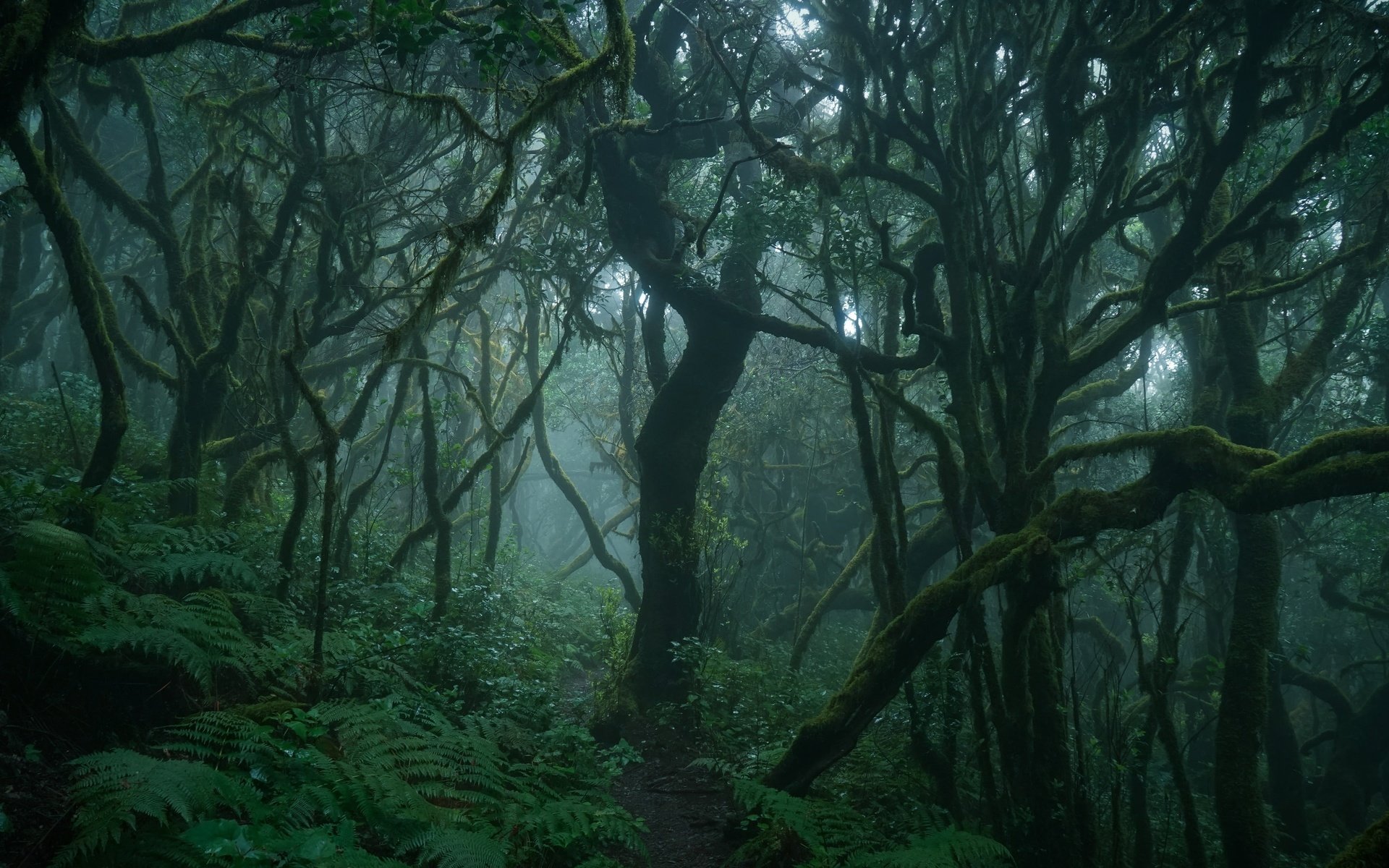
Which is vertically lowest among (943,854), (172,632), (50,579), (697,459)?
(943,854)

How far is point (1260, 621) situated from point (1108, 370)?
1116 centimetres

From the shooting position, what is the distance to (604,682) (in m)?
9.12

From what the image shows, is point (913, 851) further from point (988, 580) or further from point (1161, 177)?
point (1161, 177)

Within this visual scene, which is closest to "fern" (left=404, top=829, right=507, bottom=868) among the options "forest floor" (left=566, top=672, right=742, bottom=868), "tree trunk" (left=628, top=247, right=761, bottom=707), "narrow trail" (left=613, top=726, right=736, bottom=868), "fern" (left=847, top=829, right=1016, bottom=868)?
"forest floor" (left=566, top=672, right=742, bottom=868)

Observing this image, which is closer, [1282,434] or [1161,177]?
[1161,177]

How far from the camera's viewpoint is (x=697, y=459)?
31.5 ft

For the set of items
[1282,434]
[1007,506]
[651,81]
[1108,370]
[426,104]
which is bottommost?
[1007,506]

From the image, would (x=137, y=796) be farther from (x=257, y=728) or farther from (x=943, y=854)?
(x=943, y=854)

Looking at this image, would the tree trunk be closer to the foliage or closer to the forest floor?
the forest floor

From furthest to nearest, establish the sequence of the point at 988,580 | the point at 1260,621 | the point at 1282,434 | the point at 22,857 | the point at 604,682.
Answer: the point at 1282,434 → the point at 604,682 → the point at 1260,621 → the point at 988,580 → the point at 22,857

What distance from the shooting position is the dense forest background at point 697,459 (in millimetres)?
4414

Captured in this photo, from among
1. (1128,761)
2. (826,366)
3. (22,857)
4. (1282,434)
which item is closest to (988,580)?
(1128,761)

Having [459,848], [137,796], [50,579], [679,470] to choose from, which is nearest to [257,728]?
[137,796]

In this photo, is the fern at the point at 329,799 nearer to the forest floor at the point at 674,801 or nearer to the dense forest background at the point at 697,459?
the dense forest background at the point at 697,459
